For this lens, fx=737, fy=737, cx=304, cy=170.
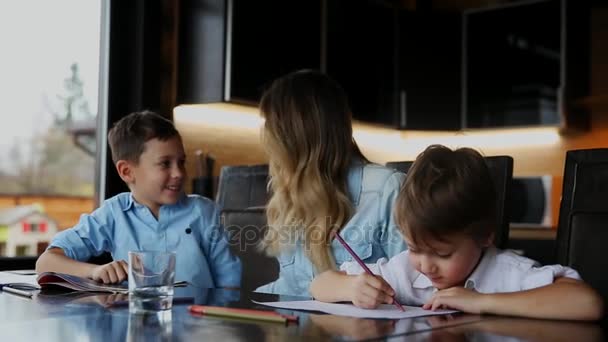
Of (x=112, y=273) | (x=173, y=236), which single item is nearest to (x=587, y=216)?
(x=112, y=273)

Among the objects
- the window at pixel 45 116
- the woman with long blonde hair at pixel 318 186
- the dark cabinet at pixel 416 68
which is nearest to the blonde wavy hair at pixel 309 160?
the woman with long blonde hair at pixel 318 186

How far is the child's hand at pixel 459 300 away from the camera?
3.56 ft

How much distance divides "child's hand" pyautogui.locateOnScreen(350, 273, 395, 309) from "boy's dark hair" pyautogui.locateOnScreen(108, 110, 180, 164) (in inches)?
42.2

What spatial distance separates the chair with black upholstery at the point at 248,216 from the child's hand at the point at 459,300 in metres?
1.27

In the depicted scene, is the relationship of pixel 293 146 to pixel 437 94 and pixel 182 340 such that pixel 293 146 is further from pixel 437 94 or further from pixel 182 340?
pixel 437 94

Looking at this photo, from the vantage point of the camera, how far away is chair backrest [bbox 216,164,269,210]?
2373 millimetres

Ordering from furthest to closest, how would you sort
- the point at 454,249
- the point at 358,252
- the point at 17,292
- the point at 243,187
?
the point at 243,187 < the point at 358,252 < the point at 17,292 < the point at 454,249

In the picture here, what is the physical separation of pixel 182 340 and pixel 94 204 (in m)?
2.31

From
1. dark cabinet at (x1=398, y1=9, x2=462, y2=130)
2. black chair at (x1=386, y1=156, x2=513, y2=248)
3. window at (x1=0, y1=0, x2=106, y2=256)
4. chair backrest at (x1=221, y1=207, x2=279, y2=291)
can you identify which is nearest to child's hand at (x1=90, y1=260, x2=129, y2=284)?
black chair at (x1=386, y1=156, x2=513, y2=248)

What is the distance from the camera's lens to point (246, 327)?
90 cm

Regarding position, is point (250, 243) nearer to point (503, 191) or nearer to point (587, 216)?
point (503, 191)

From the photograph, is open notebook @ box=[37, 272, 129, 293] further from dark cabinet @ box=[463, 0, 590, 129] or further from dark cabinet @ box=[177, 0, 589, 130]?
dark cabinet @ box=[463, 0, 590, 129]

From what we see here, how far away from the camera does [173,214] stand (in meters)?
2.06

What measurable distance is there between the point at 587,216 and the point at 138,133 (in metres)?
1.23
